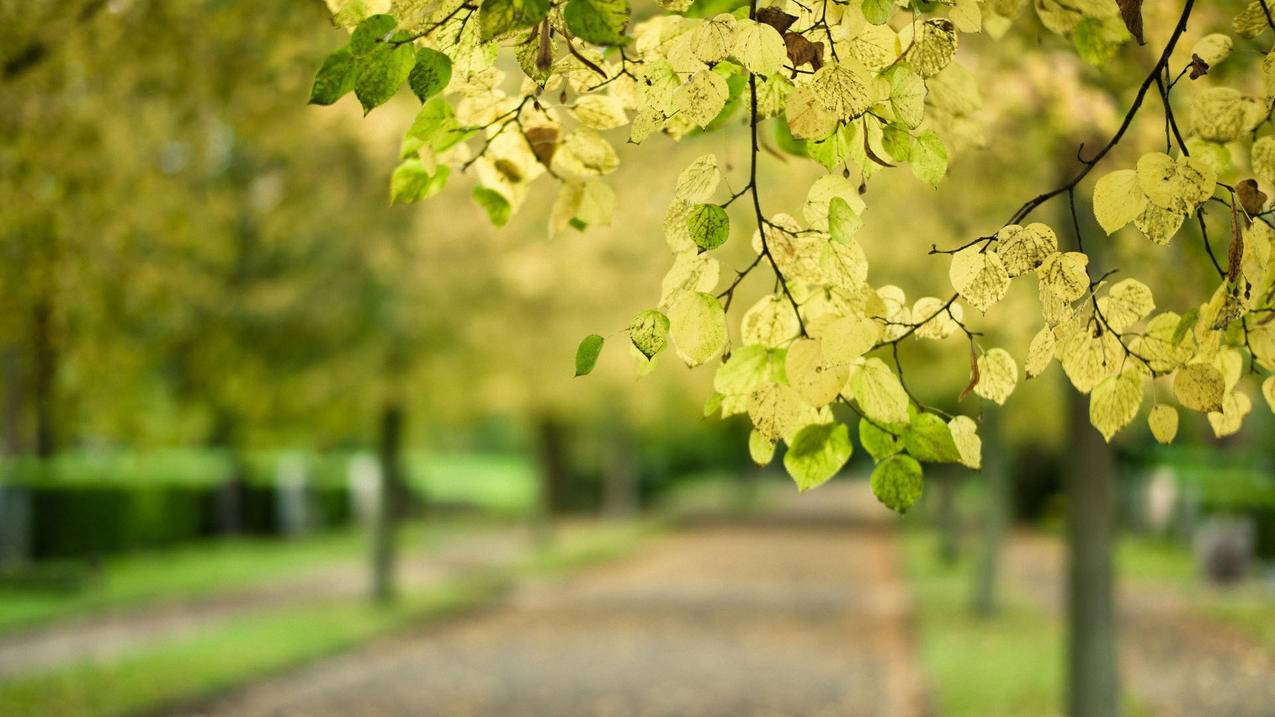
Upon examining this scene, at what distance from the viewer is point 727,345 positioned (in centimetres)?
182

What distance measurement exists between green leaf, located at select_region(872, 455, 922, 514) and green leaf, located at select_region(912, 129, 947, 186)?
0.44 meters

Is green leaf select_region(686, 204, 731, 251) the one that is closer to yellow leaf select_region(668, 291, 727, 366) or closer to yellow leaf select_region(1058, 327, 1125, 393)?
yellow leaf select_region(668, 291, 727, 366)

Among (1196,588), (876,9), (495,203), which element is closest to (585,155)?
(495,203)

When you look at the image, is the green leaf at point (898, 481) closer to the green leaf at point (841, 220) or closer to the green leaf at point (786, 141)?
the green leaf at point (841, 220)

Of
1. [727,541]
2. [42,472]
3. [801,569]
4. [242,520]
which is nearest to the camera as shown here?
[42,472]

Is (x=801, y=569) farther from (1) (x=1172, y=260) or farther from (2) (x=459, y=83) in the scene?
(2) (x=459, y=83)

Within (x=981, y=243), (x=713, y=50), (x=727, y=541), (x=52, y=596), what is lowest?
(x=727, y=541)

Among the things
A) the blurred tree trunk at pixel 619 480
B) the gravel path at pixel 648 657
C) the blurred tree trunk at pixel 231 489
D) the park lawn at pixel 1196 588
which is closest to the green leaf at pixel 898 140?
the gravel path at pixel 648 657

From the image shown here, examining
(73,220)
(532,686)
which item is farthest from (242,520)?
(73,220)

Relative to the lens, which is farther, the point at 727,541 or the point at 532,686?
the point at 727,541

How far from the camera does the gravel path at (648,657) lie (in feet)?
31.4

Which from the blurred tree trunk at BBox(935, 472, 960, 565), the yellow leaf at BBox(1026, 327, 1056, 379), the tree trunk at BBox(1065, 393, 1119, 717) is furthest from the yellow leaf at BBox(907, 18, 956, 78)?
the blurred tree trunk at BBox(935, 472, 960, 565)

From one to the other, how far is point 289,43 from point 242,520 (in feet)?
73.6

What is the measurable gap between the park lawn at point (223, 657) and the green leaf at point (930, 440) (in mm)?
8434
